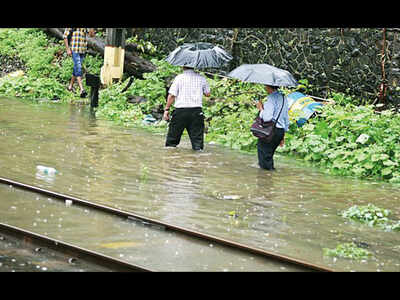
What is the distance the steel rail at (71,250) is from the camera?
255 inches

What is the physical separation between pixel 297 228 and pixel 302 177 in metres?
3.46

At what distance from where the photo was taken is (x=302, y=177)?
38.9 feet

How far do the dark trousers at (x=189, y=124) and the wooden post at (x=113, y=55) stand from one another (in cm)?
619

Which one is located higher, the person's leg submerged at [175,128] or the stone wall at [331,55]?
the stone wall at [331,55]

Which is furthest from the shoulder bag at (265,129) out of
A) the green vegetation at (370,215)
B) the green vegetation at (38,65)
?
the green vegetation at (38,65)

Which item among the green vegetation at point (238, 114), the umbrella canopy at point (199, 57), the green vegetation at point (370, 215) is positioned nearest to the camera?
the green vegetation at point (370, 215)

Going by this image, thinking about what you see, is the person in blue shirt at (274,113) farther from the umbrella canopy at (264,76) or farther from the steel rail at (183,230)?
the steel rail at (183,230)

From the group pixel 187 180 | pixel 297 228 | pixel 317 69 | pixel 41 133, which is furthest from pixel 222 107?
pixel 297 228

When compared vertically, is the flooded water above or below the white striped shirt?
below

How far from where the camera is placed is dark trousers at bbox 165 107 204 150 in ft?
43.9

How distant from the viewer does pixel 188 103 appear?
13320 mm

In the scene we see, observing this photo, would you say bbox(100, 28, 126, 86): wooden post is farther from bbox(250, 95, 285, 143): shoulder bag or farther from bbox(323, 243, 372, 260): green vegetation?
bbox(323, 243, 372, 260): green vegetation

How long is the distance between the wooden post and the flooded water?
166 inches

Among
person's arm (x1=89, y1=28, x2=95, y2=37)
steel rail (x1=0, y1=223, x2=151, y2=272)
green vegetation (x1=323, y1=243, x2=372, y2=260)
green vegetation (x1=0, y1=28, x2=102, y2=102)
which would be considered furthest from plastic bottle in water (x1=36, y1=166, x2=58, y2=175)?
person's arm (x1=89, y1=28, x2=95, y2=37)
